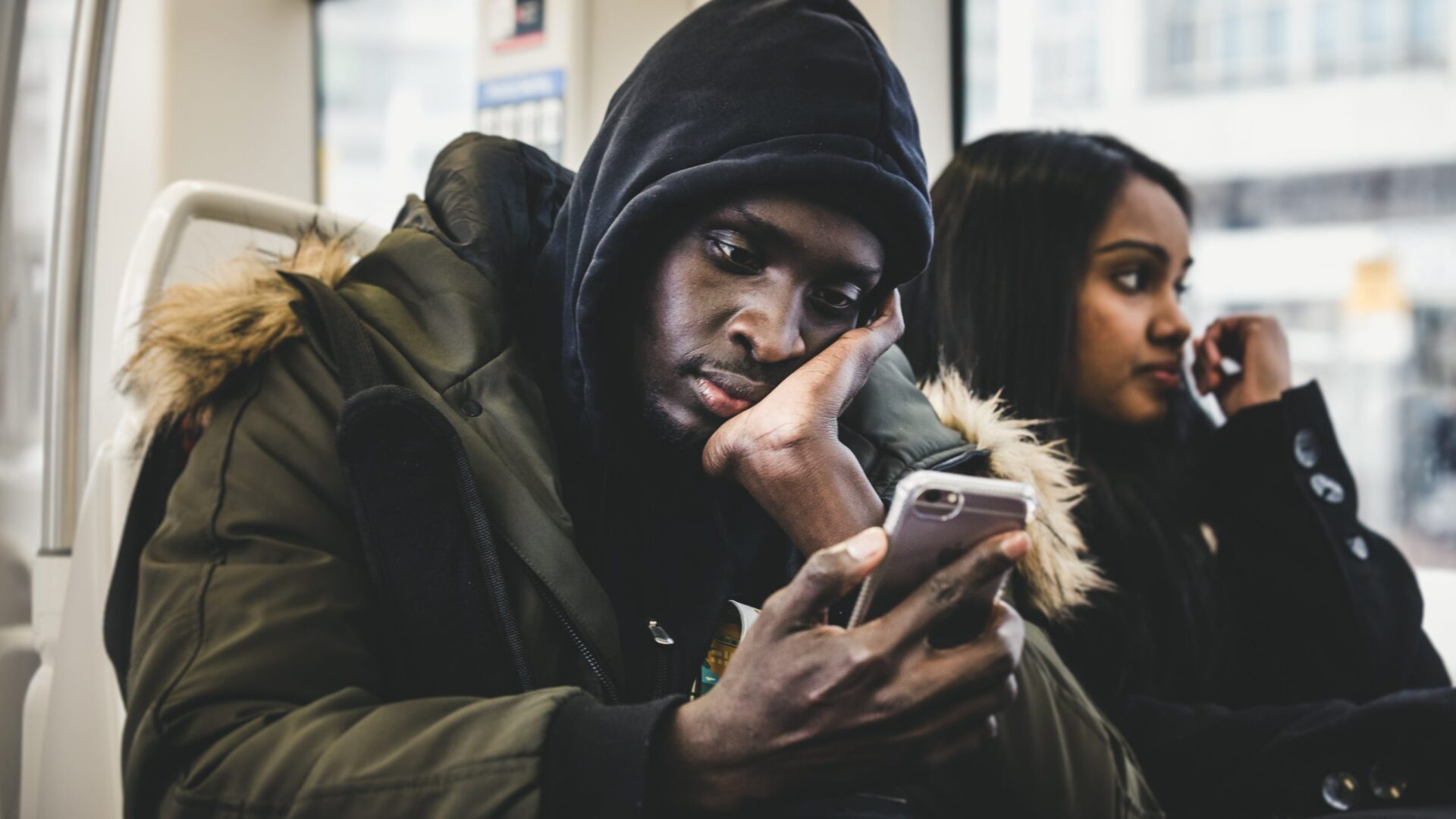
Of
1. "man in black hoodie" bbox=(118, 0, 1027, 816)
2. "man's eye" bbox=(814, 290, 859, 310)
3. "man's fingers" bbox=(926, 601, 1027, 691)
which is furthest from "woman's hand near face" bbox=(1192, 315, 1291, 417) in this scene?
"man's fingers" bbox=(926, 601, 1027, 691)

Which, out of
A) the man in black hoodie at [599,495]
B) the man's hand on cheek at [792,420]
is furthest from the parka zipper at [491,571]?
the man's hand on cheek at [792,420]

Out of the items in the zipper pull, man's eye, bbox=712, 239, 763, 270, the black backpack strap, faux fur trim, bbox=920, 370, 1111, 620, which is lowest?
the zipper pull

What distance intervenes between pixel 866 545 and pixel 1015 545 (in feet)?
0.36

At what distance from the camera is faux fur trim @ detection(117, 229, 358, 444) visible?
111 cm

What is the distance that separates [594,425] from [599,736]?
45cm

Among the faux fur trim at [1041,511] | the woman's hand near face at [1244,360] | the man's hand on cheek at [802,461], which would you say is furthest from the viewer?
the woman's hand near face at [1244,360]

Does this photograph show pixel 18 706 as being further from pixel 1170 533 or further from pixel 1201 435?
pixel 1201 435

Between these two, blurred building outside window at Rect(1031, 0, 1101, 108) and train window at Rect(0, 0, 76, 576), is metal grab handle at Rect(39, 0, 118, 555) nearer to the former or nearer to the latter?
train window at Rect(0, 0, 76, 576)

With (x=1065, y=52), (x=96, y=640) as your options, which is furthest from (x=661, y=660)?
(x=1065, y=52)

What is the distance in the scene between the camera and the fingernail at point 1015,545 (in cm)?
79

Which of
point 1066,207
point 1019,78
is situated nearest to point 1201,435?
point 1066,207

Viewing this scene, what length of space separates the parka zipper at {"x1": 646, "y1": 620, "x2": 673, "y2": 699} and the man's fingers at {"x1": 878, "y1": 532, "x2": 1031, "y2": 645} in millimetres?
411

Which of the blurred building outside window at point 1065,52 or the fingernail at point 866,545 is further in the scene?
the blurred building outside window at point 1065,52

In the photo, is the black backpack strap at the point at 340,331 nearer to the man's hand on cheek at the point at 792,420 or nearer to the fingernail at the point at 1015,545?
the man's hand on cheek at the point at 792,420
